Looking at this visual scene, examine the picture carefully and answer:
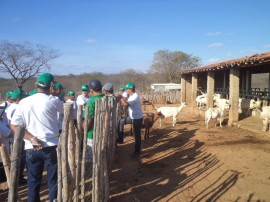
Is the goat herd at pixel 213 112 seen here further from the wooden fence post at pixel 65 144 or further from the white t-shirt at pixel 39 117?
the wooden fence post at pixel 65 144

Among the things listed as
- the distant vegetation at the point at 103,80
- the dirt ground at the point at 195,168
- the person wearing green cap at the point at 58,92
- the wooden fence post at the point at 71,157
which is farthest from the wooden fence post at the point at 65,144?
the distant vegetation at the point at 103,80

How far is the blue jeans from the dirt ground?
5.06 feet

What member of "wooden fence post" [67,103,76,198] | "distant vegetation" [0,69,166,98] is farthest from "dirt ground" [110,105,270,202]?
"distant vegetation" [0,69,166,98]

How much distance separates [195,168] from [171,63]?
1557 inches

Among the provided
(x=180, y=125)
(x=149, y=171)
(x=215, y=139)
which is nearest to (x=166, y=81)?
(x=180, y=125)

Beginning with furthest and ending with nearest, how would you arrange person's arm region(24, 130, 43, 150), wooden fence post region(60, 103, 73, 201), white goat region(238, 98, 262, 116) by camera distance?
white goat region(238, 98, 262, 116) → person's arm region(24, 130, 43, 150) → wooden fence post region(60, 103, 73, 201)

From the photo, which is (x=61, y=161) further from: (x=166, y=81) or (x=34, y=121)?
(x=166, y=81)

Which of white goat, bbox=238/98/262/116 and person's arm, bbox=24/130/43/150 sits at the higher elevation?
person's arm, bbox=24/130/43/150

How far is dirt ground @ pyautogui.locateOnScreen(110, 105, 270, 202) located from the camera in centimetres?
490

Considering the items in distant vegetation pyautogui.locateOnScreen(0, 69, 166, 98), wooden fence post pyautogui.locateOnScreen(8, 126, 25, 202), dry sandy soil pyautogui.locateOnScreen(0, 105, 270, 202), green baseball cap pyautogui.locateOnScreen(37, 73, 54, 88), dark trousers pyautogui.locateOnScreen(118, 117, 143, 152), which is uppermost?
distant vegetation pyautogui.locateOnScreen(0, 69, 166, 98)

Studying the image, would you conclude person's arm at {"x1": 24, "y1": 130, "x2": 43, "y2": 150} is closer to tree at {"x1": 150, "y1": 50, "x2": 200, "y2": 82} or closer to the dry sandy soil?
the dry sandy soil

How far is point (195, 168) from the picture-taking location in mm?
6312

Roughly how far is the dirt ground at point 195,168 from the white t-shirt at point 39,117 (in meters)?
1.98

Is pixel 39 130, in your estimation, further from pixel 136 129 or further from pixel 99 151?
pixel 136 129
